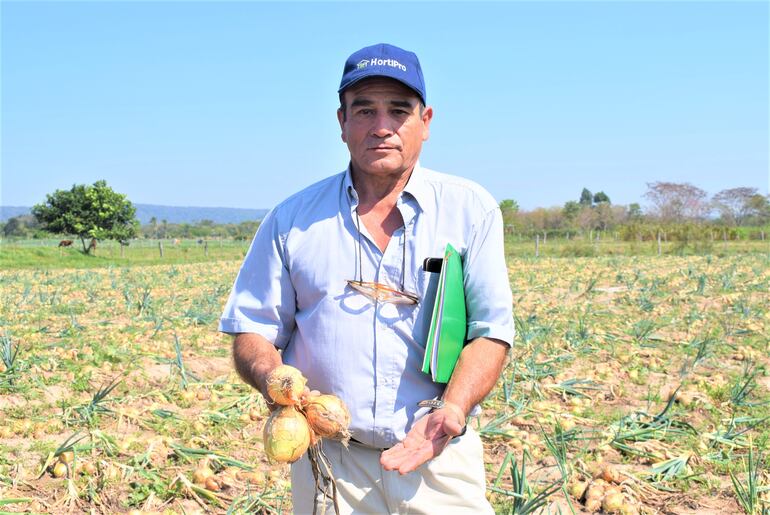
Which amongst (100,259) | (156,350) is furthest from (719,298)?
(100,259)

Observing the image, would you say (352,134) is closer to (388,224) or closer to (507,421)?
(388,224)

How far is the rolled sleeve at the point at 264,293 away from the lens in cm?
192

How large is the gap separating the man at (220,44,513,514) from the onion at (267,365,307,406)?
12 cm

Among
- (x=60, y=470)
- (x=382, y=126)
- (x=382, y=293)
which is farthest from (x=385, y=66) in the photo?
(x=60, y=470)

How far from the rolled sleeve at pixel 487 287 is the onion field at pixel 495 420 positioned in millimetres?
1005

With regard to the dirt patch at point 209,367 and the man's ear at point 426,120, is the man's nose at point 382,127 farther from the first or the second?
the dirt patch at point 209,367

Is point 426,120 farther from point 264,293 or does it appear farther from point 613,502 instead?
point 613,502

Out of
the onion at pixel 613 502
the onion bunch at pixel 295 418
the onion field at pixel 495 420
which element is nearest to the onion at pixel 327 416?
the onion bunch at pixel 295 418

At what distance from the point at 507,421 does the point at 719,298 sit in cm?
683

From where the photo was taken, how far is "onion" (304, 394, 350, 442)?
166cm

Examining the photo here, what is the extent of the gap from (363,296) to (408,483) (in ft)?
1.60

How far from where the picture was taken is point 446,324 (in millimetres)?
1773

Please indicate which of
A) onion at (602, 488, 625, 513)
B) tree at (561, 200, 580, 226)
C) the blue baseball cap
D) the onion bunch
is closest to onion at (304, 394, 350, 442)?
the onion bunch

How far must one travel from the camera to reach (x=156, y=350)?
6180mm
